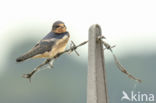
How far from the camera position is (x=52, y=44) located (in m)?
2.56

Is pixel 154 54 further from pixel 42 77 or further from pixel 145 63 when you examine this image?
pixel 42 77

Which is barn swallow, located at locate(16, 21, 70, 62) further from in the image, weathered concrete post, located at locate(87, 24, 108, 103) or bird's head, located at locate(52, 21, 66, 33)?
weathered concrete post, located at locate(87, 24, 108, 103)

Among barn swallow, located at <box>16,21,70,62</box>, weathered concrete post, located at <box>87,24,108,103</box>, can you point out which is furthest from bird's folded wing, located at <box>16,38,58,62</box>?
weathered concrete post, located at <box>87,24,108,103</box>

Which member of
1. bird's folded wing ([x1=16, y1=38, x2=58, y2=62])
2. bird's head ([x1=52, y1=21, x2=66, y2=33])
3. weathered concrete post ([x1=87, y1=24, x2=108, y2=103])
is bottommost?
weathered concrete post ([x1=87, y1=24, x2=108, y2=103])

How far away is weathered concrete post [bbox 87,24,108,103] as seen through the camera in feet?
7.11

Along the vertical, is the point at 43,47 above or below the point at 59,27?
below

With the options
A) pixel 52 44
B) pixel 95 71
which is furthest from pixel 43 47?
pixel 95 71

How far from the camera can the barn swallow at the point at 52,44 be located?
2500mm

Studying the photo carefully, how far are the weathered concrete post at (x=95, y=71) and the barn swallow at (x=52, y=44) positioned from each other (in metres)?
0.31

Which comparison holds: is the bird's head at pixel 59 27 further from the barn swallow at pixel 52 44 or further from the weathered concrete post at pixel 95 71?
the weathered concrete post at pixel 95 71

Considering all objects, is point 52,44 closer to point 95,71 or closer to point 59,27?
point 59,27

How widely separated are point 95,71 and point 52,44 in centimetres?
47

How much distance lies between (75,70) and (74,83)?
0.70 meters

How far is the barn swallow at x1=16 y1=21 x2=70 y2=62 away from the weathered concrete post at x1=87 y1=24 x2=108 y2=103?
309 mm
